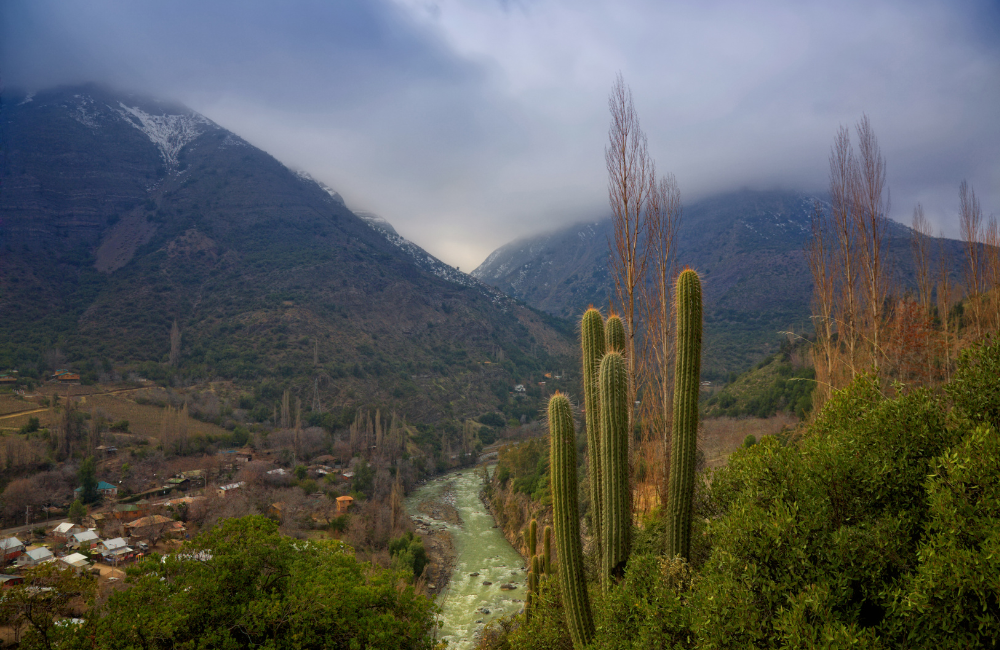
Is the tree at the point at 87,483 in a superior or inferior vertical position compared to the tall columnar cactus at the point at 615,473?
inferior

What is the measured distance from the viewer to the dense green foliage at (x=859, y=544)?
346cm

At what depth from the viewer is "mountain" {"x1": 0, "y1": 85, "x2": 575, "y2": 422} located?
2227 inches

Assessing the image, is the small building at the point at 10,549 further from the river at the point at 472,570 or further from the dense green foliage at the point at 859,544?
the dense green foliage at the point at 859,544

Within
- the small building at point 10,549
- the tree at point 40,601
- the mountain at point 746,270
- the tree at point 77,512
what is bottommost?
the tree at point 77,512

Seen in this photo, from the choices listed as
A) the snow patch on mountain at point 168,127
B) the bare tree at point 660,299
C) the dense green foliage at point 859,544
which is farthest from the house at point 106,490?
the snow patch on mountain at point 168,127

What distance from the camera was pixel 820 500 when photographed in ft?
14.8

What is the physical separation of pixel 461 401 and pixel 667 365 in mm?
58070

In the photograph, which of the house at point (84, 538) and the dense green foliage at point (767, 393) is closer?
the house at point (84, 538)

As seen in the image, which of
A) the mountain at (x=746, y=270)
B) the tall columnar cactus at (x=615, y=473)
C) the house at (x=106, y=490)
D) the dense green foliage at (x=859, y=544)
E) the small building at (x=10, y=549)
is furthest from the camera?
the mountain at (x=746, y=270)

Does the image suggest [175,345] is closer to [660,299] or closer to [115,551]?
[115,551]

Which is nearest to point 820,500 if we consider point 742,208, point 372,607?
point 372,607

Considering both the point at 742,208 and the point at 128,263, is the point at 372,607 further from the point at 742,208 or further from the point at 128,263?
the point at 742,208

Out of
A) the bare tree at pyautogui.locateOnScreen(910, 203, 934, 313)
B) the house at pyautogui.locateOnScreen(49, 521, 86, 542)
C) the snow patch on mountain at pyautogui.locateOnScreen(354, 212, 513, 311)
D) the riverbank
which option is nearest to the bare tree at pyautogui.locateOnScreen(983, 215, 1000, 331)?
the bare tree at pyautogui.locateOnScreen(910, 203, 934, 313)

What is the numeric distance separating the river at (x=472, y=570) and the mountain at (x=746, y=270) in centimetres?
1500
